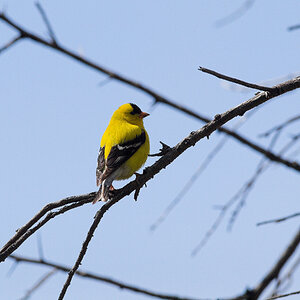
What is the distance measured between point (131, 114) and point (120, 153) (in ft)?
4.88

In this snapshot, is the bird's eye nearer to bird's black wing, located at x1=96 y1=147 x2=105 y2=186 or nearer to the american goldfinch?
the american goldfinch

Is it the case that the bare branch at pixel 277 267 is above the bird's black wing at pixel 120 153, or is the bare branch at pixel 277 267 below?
below

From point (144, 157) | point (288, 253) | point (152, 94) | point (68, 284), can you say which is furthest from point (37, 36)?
point (144, 157)

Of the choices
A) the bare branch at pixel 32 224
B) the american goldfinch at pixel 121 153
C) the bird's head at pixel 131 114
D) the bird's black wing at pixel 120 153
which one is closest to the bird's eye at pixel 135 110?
the bird's head at pixel 131 114

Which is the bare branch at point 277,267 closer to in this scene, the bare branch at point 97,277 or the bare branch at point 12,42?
the bare branch at point 97,277

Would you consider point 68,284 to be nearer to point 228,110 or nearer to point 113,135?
point 228,110

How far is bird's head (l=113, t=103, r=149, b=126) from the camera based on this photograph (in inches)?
304

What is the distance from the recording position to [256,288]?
264 centimetres

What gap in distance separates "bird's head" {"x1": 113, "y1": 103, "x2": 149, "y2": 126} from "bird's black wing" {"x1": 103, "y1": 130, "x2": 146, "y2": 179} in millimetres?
1047

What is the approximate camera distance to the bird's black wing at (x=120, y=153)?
624cm

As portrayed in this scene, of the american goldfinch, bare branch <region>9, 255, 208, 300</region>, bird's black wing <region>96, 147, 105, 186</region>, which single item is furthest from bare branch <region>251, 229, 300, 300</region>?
bird's black wing <region>96, 147, 105, 186</region>

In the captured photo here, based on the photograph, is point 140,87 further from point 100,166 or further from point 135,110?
point 135,110

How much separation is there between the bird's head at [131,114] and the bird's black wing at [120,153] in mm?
1047

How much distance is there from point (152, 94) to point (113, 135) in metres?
3.62
